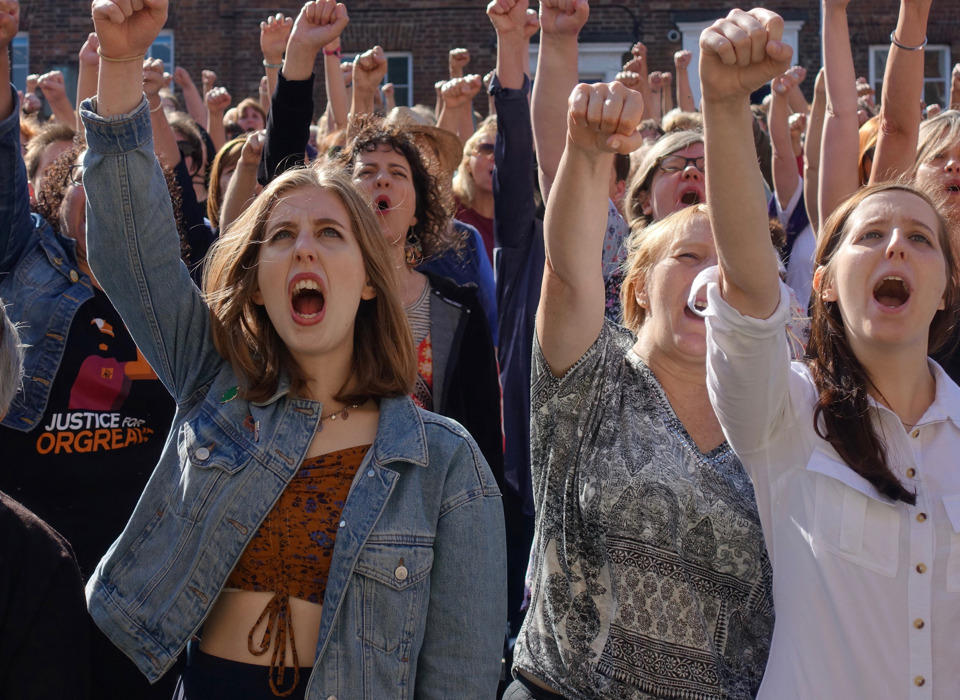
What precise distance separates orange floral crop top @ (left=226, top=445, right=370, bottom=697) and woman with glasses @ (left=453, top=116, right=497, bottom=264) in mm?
2933

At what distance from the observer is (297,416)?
7.06 feet

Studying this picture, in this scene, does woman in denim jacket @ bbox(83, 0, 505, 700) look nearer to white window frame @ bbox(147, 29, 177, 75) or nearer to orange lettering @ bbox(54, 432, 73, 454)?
orange lettering @ bbox(54, 432, 73, 454)

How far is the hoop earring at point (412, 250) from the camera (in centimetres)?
355

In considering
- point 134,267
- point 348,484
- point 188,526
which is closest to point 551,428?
point 348,484

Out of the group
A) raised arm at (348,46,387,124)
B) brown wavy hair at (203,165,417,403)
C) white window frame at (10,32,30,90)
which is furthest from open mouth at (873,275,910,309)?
white window frame at (10,32,30,90)

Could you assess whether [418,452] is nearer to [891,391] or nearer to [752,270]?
[752,270]

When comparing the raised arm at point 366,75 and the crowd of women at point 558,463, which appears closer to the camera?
the crowd of women at point 558,463

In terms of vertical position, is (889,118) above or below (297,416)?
above

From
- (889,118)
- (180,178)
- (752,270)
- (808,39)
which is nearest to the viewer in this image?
(752,270)

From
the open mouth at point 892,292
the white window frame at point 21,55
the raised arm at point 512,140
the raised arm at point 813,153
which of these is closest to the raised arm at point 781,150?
the raised arm at point 813,153

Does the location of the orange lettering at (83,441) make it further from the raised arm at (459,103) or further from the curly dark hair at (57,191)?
the raised arm at (459,103)

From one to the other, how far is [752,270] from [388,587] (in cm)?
90

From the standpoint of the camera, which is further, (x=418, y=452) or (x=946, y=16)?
→ (x=946, y=16)

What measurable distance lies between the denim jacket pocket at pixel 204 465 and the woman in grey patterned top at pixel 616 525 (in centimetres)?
62
